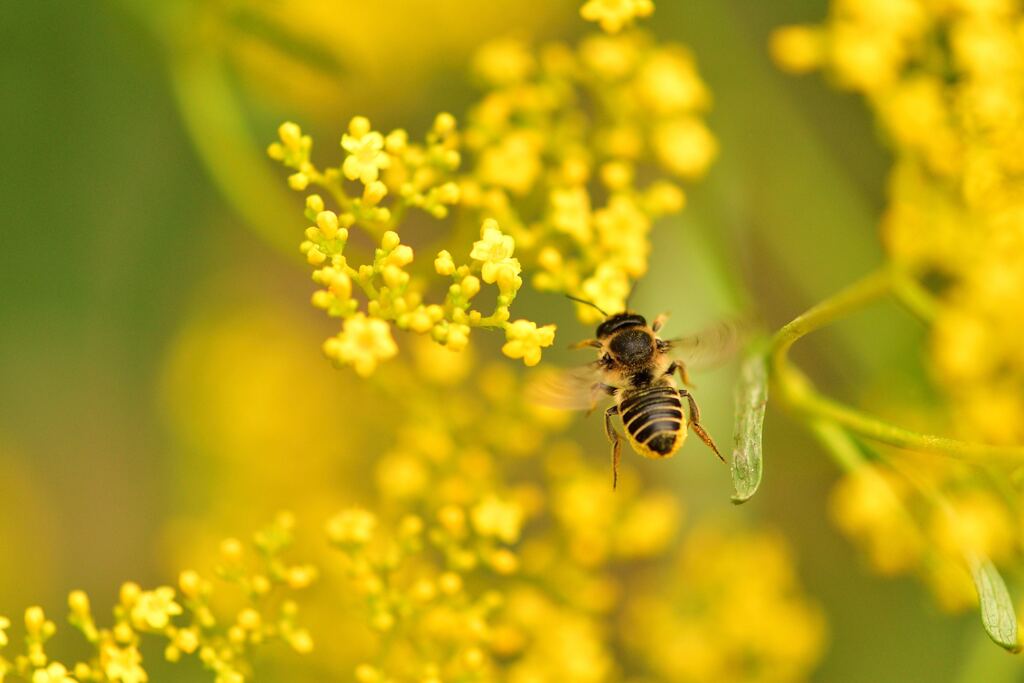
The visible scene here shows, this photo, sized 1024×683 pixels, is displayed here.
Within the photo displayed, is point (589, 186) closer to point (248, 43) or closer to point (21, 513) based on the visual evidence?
point (248, 43)

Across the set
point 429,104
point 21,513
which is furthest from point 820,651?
point 21,513

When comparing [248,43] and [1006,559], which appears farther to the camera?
[248,43]

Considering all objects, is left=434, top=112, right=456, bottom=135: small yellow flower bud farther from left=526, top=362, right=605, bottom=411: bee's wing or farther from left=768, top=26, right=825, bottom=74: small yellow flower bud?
left=768, top=26, right=825, bottom=74: small yellow flower bud

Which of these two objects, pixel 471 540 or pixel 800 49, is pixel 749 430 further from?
pixel 800 49

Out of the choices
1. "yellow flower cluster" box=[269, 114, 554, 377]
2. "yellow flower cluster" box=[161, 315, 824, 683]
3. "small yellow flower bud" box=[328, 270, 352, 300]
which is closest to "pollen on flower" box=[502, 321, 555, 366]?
"yellow flower cluster" box=[269, 114, 554, 377]

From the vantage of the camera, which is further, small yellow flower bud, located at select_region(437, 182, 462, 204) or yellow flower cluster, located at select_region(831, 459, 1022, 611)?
yellow flower cluster, located at select_region(831, 459, 1022, 611)

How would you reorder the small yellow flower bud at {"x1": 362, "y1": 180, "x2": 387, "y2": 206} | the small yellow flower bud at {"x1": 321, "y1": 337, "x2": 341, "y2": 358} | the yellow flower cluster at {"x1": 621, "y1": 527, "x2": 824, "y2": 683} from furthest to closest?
1. the yellow flower cluster at {"x1": 621, "y1": 527, "x2": 824, "y2": 683}
2. the small yellow flower bud at {"x1": 362, "y1": 180, "x2": 387, "y2": 206}
3. the small yellow flower bud at {"x1": 321, "y1": 337, "x2": 341, "y2": 358}

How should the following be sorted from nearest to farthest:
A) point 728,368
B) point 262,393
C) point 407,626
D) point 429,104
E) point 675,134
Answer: point 407,626 < point 675,134 < point 728,368 < point 262,393 < point 429,104
